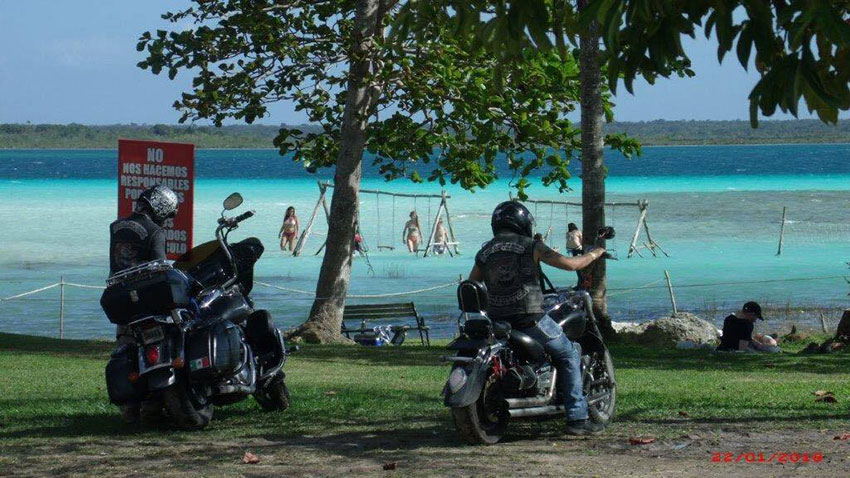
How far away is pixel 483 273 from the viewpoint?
823cm

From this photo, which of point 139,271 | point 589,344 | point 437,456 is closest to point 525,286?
point 589,344

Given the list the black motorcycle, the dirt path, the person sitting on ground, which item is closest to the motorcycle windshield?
the black motorcycle

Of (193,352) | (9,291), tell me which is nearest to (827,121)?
(193,352)

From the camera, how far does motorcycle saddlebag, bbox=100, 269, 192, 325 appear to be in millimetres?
8203

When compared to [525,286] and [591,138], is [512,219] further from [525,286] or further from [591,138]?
[591,138]

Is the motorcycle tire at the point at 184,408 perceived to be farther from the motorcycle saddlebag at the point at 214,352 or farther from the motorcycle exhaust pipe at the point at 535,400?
the motorcycle exhaust pipe at the point at 535,400

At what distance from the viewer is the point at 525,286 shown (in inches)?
318

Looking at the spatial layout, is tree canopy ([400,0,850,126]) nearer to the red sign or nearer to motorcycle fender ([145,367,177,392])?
motorcycle fender ([145,367,177,392])

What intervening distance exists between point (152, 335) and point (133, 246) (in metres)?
0.66

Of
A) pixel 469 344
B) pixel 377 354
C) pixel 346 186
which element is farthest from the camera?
pixel 346 186

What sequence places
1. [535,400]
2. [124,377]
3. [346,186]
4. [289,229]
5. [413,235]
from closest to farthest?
[535,400] → [124,377] → [346,186] → [413,235] → [289,229]

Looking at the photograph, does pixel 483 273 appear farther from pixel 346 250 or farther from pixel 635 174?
pixel 635 174

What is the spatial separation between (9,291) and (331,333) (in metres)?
15.4

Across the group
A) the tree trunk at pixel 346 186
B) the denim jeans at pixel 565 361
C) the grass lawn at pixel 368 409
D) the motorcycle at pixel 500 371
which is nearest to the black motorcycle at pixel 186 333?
the grass lawn at pixel 368 409
